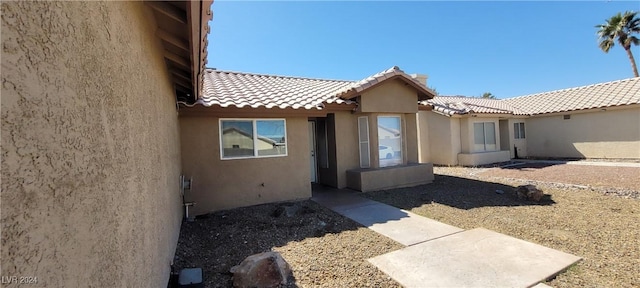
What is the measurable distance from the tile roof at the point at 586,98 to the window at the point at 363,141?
56.7 feet

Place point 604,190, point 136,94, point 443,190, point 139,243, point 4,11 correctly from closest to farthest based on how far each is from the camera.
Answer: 1. point 4,11
2. point 139,243
3. point 136,94
4. point 604,190
5. point 443,190

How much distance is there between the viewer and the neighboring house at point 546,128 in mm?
17172

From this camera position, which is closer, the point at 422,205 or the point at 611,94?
the point at 422,205

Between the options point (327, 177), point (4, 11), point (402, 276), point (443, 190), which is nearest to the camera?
point (4, 11)

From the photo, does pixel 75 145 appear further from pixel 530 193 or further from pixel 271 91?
pixel 530 193

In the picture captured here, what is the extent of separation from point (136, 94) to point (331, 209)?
6.50 metres

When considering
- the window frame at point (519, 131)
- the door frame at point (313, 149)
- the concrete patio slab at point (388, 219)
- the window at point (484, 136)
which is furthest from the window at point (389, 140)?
the window frame at point (519, 131)

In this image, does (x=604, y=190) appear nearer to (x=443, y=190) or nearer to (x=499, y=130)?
(x=443, y=190)

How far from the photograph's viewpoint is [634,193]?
9.00m

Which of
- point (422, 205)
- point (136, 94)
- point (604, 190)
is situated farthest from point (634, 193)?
point (136, 94)

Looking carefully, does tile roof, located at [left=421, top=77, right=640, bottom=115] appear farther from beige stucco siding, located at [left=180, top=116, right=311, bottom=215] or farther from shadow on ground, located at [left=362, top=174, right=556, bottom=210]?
beige stucco siding, located at [left=180, top=116, right=311, bottom=215]

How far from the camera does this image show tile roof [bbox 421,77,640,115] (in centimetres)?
1727

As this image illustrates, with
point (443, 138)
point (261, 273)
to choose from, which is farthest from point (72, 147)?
point (443, 138)

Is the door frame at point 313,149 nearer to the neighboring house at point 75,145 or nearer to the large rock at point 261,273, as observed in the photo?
the large rock at point 261,273
